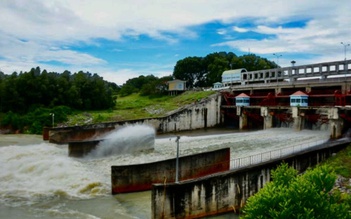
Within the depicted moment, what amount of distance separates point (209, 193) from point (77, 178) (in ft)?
27.7

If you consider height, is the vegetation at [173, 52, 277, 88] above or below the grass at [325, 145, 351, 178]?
above

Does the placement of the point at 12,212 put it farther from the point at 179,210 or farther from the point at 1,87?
the point at 1,87

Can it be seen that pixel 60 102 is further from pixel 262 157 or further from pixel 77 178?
pixel 262 157

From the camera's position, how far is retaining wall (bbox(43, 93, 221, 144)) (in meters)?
32.7

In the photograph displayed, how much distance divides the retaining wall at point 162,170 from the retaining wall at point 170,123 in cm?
1589

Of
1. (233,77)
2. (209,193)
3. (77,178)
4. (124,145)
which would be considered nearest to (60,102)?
(124,145)

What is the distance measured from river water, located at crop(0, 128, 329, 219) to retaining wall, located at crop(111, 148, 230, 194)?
0.54 m

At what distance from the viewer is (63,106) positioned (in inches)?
1775

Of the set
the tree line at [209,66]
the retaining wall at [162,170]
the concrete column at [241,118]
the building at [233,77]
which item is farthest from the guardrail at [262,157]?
the tree line at [209,66]

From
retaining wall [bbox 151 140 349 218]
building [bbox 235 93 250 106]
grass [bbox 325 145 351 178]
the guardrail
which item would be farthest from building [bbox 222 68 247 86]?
retaining wall [bbox 151 140 349 218]

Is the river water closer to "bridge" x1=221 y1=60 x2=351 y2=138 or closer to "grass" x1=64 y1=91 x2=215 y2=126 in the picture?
"bridge" x1=221 y1=60 x2=351 y2=138

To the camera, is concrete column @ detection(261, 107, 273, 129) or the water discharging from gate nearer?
the water discharging from gate

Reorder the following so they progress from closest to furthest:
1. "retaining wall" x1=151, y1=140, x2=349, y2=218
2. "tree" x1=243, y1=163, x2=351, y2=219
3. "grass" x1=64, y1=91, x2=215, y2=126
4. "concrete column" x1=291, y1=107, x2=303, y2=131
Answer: "tree" x1=243, y1=163, x2=351, y2=219, "retaining wall" x1=151, y1=140, x2=349, y2=218, "concrete column" x1=291, y1=107, x2=303, y2=131, "grass" x1=64, y1=91, x2=215, y2=126

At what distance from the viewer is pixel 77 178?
20.0 m
